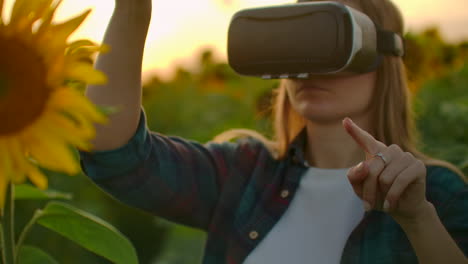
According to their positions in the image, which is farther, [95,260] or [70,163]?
[95,260]

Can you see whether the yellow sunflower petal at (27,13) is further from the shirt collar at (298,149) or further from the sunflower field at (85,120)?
the shirt collar at (298,149)

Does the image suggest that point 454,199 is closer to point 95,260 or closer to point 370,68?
point 370,68

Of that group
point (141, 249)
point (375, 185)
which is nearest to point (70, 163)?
point (375, 185)

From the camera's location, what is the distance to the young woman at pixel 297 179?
1.09 meters

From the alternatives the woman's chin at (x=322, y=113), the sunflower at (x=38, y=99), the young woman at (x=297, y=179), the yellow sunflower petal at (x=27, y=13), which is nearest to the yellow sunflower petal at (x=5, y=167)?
the sunflower at (x=38, y=99)

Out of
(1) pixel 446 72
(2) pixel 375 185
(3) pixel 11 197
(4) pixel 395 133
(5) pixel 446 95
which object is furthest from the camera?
(1) pixel 446 72

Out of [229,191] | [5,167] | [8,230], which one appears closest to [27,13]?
[5,167]

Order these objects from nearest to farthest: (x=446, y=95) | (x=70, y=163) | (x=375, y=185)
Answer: (x=70, y=163) → (x=375, y=185) → (x=446, y=95)

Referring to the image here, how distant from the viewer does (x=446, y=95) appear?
268 cm

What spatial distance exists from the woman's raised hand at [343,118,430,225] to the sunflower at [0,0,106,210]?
0.47 metres

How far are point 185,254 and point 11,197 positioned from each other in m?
1.62

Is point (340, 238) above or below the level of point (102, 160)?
below

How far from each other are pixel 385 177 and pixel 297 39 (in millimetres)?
267

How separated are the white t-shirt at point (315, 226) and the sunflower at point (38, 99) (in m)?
0.79
